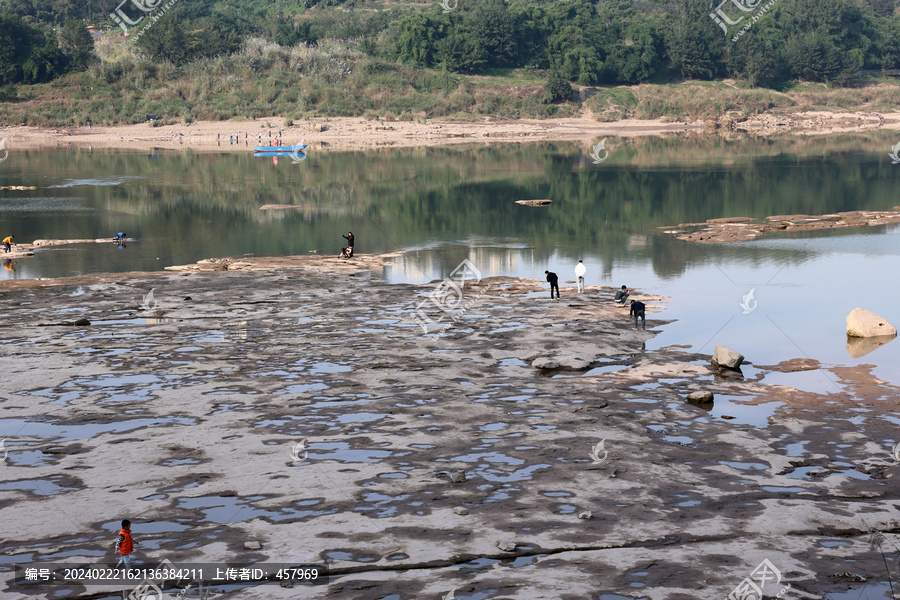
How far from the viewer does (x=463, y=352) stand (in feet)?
96.9

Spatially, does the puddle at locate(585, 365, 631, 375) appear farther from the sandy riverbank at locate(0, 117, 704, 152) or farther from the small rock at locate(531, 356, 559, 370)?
the sandy riverbank at locate(0, 117, 704, 152)

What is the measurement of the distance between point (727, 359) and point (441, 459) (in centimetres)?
1107

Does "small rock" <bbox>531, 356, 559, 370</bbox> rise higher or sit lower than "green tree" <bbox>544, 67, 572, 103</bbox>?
lower

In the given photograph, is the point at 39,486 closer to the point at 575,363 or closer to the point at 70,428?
the point at 70,428

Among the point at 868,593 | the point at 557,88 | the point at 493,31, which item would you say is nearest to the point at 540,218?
the point at 868,593

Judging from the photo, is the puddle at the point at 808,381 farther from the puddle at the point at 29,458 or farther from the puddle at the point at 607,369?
the puddle at the point at 29,458

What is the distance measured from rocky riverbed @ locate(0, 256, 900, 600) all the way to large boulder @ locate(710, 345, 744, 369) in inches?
23.6

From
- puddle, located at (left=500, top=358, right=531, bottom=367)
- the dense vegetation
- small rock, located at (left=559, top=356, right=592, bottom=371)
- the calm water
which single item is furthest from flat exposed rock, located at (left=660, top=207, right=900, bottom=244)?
the dense vegetation

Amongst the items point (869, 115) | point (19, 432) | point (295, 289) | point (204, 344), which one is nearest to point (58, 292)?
point (295, 289)

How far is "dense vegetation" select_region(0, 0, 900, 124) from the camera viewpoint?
142375 millimetres

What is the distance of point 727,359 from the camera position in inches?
1085

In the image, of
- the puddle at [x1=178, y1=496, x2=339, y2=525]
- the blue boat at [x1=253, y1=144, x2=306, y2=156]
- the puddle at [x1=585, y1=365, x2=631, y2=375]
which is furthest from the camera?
the blue boat at [x1=253, y1=144, x2=306, y2=156]

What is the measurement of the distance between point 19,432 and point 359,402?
8.28 meters

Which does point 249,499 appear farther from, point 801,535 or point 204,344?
point 204,344
